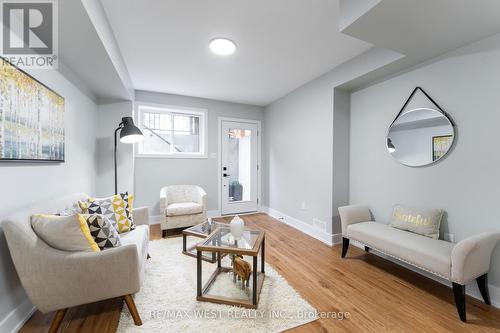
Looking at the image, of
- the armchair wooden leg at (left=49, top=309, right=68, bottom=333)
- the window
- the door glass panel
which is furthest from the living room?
the door glass panel

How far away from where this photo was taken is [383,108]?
2.61 m

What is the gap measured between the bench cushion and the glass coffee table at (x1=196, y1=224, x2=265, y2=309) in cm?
118

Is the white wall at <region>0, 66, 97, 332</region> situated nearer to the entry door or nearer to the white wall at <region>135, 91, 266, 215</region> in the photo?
the white wall at <region>135, 91, 266, 215</region>

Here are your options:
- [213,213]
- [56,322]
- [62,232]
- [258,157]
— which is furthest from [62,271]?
[258,157]

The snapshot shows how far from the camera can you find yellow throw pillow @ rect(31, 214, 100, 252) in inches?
51.9

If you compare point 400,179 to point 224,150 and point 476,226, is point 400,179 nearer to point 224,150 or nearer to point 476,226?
point 476,226

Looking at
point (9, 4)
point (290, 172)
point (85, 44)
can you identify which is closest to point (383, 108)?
point (290, 172)

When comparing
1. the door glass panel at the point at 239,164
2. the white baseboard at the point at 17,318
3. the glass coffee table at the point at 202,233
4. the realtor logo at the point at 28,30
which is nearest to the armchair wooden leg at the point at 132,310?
the white baseboard at the point at 17,318

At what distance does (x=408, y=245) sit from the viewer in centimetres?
188

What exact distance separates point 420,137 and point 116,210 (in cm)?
328

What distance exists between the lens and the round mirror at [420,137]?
80.4 inches

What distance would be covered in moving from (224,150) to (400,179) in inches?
121

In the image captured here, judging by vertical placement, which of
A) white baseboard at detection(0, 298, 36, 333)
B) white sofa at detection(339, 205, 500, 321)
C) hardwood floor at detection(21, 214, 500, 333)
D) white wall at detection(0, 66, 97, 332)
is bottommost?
hardwood floor at detection(21, 214, 500, 333)

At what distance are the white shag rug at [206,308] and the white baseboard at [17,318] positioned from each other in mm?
648
